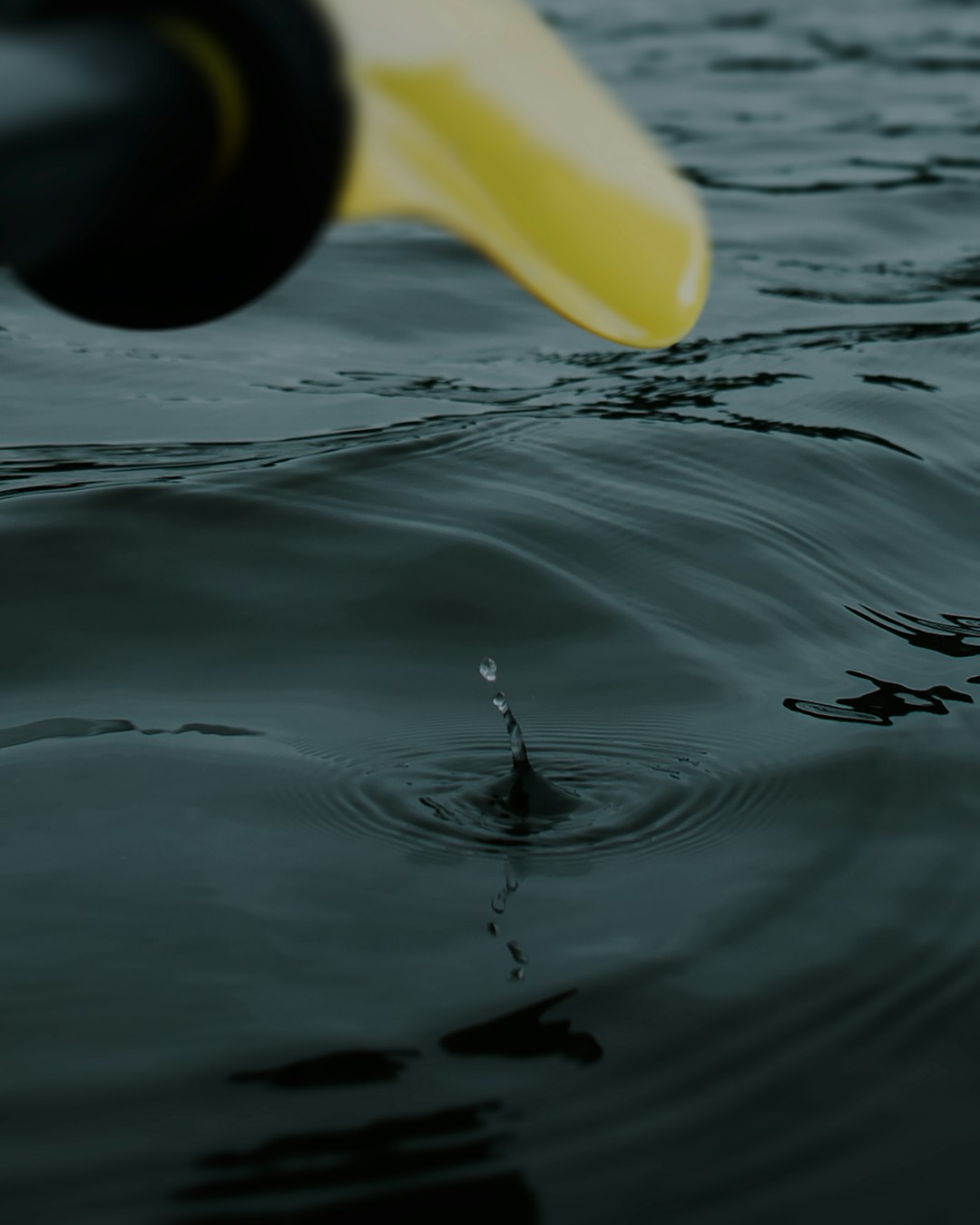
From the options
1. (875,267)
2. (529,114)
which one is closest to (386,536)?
(529,114)

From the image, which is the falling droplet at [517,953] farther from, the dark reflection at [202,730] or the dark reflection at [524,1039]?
the dark reflection at [202,730]

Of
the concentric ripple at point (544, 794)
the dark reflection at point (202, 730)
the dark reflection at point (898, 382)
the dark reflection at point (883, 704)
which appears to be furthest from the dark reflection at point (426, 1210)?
the dark reflection at point (898, 382)

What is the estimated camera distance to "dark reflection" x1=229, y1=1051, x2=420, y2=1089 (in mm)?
1066

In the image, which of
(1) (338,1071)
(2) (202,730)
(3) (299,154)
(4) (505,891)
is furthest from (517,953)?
(3) (299,154)

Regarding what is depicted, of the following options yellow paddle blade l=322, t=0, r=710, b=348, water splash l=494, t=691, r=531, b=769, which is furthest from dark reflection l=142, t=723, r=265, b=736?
yellow paddle blade l=322, t=0, r=710, b=348

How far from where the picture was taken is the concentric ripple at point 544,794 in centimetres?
139

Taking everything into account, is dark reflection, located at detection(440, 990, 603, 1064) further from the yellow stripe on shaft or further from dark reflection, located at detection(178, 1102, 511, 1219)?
the yellow stripe on shaft

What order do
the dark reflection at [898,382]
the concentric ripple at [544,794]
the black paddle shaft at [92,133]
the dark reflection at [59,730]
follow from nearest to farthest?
the black paddle shaft at [92,133]
the concentric ripple at [544,794]
the dark reflection at [59,730]
the dark reflection at [898,382]

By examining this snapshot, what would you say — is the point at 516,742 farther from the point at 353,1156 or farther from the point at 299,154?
the point at 299,154

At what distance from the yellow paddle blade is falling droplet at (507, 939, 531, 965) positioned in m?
0.57

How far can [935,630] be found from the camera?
1854 mm

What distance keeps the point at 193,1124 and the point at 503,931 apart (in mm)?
301

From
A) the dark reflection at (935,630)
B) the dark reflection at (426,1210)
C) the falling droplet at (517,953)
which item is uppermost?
the dark reflection at (935,630)

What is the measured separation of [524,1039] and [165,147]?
0.69m
